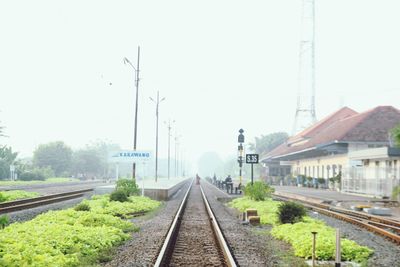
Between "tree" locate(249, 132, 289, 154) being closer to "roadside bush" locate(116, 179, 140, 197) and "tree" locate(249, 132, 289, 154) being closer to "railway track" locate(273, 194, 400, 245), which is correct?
"roadside bush" locate(116, 179, 140, 197)

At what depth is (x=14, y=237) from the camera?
1055cm

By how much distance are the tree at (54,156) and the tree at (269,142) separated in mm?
50829

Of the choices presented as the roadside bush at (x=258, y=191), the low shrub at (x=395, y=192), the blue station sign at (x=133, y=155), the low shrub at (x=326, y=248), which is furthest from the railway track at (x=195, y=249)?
the low shrub at (x=395, y=192)

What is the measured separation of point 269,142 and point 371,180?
96448 millimetres

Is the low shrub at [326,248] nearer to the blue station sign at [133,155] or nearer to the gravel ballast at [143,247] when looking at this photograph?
the gravel ballast at [143,247]

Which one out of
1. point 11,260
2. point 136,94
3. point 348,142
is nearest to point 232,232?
point 11,260

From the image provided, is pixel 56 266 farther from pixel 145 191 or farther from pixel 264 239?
pixel 145 191

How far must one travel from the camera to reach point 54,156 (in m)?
106

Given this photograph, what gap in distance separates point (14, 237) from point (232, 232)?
7.42m

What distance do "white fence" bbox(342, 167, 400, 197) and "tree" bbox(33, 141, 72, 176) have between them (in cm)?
7256

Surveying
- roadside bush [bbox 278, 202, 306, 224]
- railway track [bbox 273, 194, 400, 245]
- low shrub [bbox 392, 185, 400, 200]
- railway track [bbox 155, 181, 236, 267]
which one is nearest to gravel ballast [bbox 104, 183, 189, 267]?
railway track [bbox 155, 181, 236, 267]

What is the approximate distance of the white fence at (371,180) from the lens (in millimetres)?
37031

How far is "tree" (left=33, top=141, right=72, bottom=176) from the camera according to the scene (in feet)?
346

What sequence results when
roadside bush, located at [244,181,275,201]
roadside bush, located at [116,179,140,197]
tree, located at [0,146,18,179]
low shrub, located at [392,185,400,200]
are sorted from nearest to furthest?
roadside bush, located at [244,181,275,201] → roadside bush, located at [116,179,140,197] → low shrub, located at [392,185,400,200] → tree, located at [0,146,18,179]
